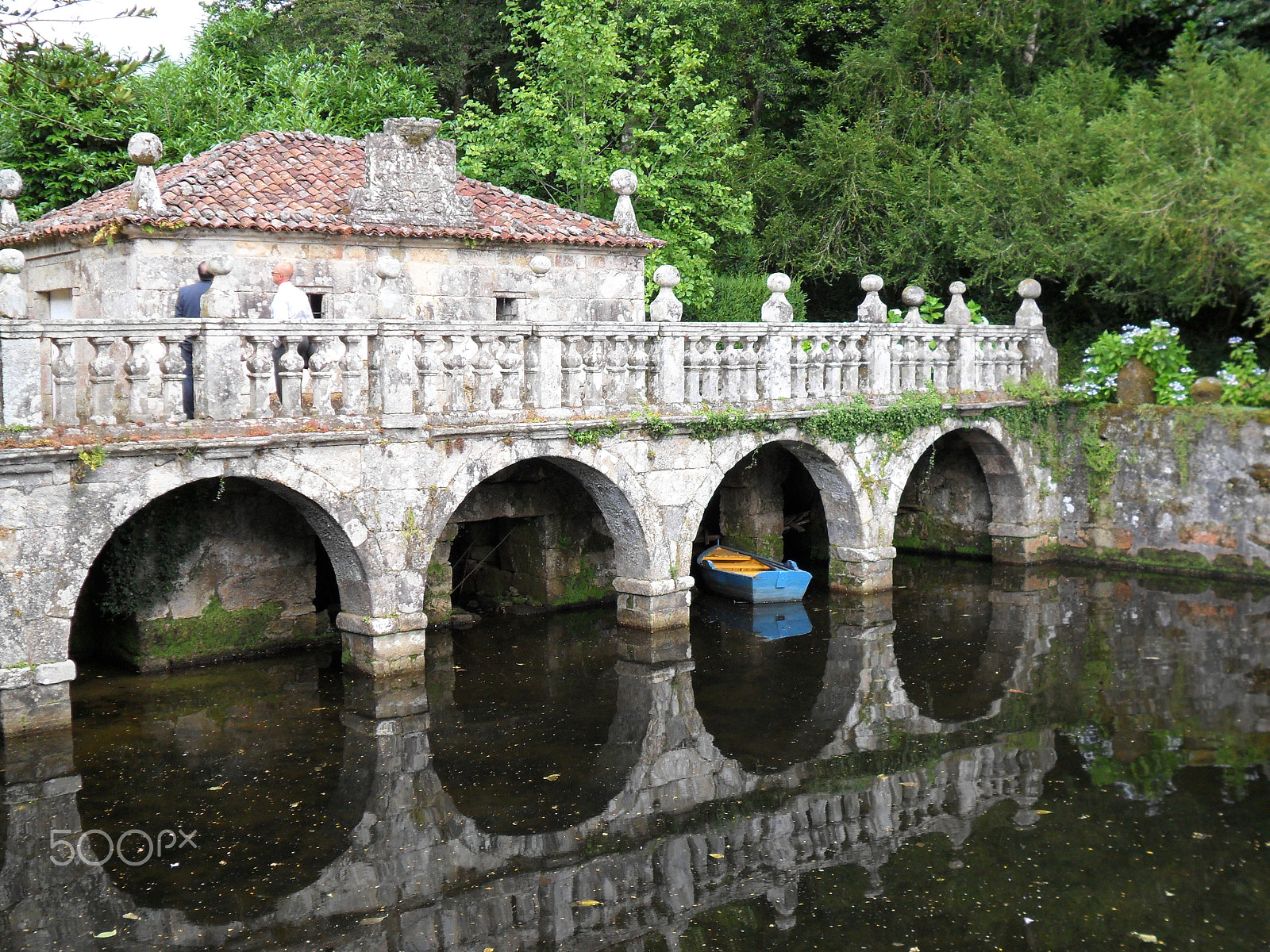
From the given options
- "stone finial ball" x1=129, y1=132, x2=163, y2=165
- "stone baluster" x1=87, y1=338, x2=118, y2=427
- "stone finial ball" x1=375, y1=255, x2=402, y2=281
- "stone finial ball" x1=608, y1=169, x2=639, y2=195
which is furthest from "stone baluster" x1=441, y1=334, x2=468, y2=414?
"stone finial ball" x1=608, y1=169, x2=639, y2=195

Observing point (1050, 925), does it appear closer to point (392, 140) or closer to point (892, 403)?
point (892, 403)

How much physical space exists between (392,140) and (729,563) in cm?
664

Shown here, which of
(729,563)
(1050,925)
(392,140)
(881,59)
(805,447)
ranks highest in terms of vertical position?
(881,59)

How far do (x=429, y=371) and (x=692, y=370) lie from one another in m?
3.15

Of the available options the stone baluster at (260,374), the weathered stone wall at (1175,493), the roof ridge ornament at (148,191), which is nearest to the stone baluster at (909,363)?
the weathered stone wall at (1175,493)

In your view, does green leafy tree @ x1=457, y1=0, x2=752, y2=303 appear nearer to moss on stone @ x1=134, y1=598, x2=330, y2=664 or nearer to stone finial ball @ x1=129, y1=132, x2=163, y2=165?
stone finial ball @ x1=129, y1=132, x2=163, y2=165

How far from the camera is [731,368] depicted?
13.8 metres

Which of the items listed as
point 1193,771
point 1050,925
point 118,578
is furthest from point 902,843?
point 118,578

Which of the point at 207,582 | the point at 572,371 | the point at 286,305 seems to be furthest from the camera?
the point at 207,582

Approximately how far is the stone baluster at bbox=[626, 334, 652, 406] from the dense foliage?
6.86m

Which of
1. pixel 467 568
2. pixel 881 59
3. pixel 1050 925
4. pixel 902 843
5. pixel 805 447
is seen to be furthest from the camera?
pixel 881 59

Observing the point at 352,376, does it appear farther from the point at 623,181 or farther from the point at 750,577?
the point at 750,577

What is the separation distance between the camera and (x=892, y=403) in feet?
49.8

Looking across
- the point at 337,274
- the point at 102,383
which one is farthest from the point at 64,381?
the point at 337,274
